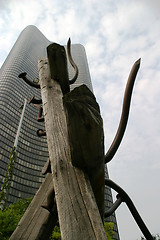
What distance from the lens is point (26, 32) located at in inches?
3494

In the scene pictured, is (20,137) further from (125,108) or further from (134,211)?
(125,108)

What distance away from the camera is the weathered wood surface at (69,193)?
1.68 feet

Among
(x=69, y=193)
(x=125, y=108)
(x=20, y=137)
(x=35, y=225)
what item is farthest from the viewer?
(x=20, y=137)

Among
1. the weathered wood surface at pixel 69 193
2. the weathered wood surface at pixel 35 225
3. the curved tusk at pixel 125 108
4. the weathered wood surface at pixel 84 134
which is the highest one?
the curved tusk at pixel 125 108

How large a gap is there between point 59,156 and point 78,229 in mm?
373

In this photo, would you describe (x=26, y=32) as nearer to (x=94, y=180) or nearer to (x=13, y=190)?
(x=13, y=190)

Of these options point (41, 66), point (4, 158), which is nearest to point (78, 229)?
point (41, 66)

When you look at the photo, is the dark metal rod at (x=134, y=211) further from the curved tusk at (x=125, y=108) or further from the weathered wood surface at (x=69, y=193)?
the weathered wood surface at (x=69, y=193)

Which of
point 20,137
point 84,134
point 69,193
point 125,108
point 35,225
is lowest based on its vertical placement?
point 35,225

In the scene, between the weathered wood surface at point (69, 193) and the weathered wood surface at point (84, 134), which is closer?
the weathered wood surface at point (69, 193)

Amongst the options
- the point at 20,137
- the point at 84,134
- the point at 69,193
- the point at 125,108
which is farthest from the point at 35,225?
the point at 20,137

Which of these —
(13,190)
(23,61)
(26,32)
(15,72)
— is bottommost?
(13,190)

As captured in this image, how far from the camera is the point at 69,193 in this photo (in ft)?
2.10

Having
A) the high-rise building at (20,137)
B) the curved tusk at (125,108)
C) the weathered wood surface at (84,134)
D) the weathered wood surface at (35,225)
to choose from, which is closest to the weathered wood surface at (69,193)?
the weathered wood surface at (84,134)
